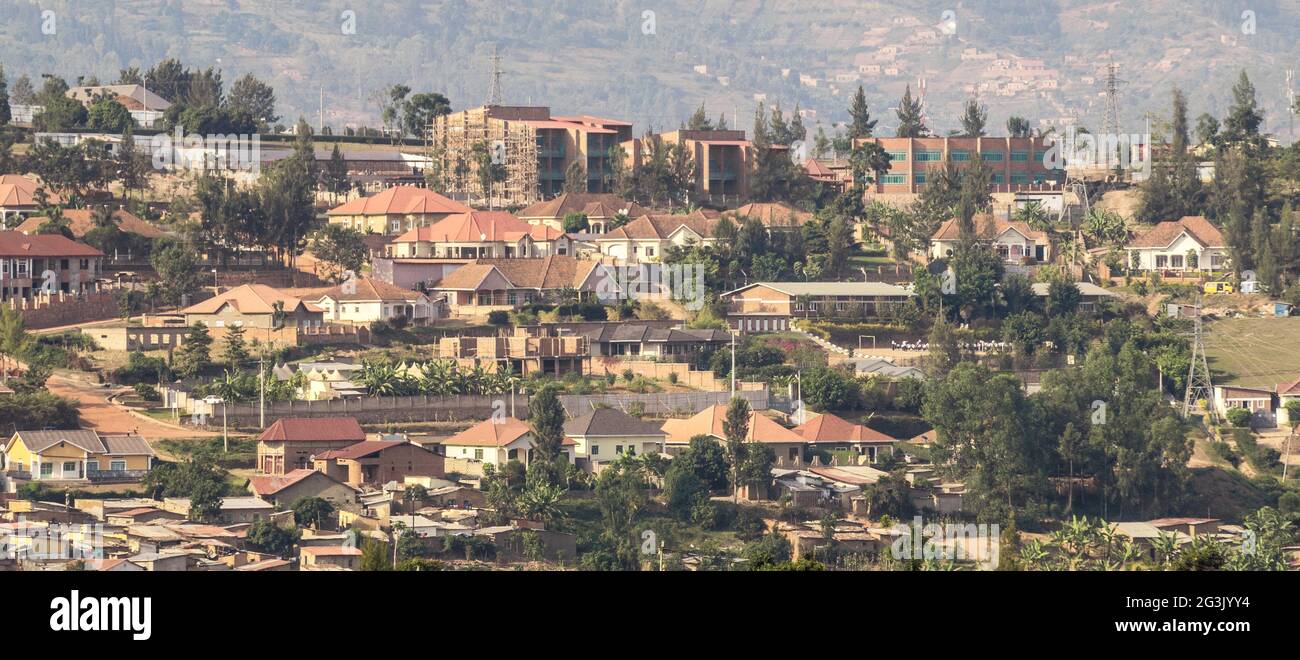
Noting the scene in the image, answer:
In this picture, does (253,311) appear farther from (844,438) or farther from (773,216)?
(773,216)

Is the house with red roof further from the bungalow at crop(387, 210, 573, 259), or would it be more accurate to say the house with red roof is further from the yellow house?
the yellow house

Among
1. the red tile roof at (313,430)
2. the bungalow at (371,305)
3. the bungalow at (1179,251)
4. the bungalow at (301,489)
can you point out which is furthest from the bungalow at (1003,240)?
the bungalow at (301,489)

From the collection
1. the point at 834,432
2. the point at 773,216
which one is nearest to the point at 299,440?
the point at 834,432

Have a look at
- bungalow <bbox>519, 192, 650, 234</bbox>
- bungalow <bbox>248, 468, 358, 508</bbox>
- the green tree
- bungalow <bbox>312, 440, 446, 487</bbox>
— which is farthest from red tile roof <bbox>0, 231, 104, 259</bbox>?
the green tree
